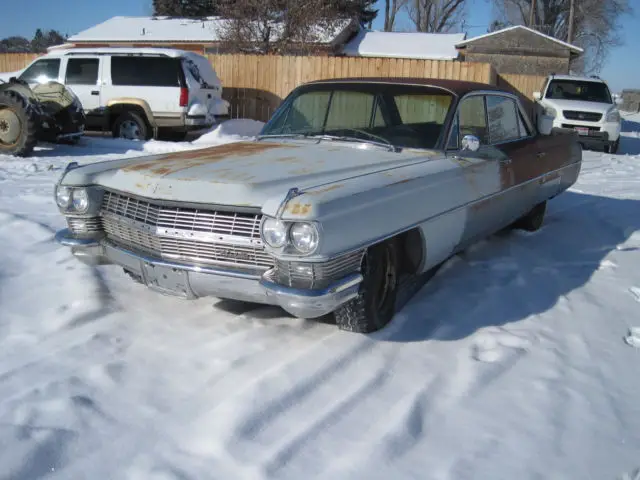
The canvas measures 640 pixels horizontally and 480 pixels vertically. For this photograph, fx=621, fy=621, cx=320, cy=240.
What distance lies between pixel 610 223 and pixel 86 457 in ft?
18.9

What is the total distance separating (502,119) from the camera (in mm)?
5398

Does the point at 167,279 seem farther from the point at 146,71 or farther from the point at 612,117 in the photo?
the point at 612,117

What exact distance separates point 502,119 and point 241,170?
2795 millimetres

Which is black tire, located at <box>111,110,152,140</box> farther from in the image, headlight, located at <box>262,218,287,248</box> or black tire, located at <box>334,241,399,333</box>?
headlight, located at <box>262,218,287,248</box>

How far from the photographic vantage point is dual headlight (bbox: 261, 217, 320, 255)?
3002 millimetres

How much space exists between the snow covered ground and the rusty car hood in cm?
84

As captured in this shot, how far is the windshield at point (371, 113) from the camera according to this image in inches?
179

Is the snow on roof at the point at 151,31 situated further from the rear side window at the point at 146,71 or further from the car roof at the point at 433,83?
the car roof at the point at 433,83

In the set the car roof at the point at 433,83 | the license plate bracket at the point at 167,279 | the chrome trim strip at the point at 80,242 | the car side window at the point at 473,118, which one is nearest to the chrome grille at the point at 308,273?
the license plate bracket at the point at 167,279

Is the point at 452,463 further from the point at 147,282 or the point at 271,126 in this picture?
the point at 271,126

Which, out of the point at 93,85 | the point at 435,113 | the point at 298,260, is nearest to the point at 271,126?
the point at 435,113

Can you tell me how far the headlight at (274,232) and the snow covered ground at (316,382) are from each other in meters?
0.68

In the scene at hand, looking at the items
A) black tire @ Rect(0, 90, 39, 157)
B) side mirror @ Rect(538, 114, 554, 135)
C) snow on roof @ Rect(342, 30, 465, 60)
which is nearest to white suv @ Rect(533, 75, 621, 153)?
side mirror @ Rect(538, 114, 554, 135)

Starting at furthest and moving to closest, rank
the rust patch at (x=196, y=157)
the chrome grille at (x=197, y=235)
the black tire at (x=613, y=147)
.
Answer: the black tire at (x=613, y=147), the rust patch at (x=196, y=157), the chrome grille at (x=197, y=235)
